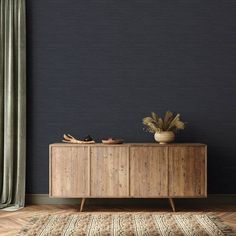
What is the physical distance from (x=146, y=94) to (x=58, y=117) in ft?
3.46

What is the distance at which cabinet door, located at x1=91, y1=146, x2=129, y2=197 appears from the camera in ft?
15.2

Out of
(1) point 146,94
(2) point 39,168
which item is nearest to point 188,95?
(1) point 146,94

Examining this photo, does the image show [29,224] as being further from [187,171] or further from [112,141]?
[187,171]

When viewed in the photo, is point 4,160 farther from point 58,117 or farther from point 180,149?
point 180,149

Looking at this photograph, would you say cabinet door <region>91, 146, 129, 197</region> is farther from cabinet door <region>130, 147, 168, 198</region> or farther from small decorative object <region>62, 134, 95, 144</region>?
small decorative object <region>62, 134, 95, 144</region>

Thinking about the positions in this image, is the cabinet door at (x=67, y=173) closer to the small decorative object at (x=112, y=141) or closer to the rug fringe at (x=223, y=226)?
the small decorative object at (x=112, y=141)

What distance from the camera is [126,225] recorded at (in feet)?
13.1

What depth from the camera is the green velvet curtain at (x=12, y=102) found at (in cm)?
500

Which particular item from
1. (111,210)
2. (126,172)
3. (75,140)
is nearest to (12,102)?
(75,140)

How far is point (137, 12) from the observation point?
5145mm

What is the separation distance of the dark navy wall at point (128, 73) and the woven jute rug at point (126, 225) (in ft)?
3.04

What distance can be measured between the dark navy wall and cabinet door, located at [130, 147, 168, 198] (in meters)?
0.51

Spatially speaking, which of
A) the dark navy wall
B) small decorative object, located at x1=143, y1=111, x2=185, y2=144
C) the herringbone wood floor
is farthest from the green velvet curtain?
small decorative object, located at x1=143, y1=111, x2=185, y2=144

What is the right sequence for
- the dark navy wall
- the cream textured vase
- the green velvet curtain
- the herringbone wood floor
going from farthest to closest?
the dark navy wall, the green velvet curtain, the cream textured vase, the herringbone wood floor
